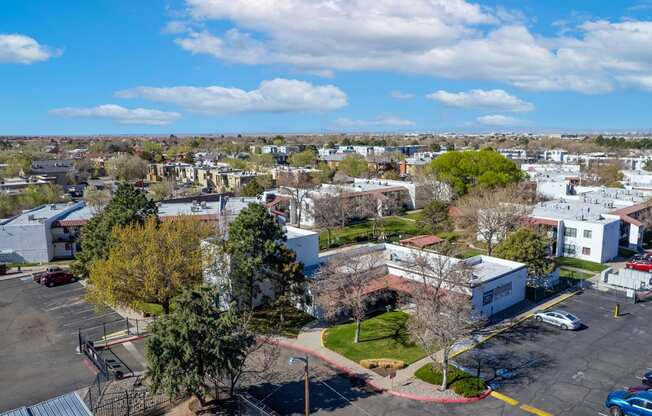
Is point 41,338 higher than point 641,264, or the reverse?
→ point 641,264

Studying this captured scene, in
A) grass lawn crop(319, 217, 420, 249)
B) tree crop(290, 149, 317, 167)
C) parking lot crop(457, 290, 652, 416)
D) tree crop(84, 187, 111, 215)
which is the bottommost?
parking lot crop(457, 290, 652, 416)

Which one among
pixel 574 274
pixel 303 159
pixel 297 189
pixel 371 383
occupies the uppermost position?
pixel 303 159

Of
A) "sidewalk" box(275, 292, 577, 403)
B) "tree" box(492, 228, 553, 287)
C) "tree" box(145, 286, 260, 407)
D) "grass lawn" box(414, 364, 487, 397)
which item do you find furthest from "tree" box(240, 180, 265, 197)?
"tree" box(145, 286, 260, 407)

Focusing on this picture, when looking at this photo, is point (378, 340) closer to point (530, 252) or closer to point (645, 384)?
point (645, 384)

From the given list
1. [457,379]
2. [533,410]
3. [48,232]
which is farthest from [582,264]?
[48,232]

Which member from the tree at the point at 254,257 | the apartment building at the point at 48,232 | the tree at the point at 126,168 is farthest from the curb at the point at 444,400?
the tree at the point at 126,168

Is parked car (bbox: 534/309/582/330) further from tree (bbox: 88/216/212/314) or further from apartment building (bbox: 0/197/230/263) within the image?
apartment building (bbox: 0/197/230/263)

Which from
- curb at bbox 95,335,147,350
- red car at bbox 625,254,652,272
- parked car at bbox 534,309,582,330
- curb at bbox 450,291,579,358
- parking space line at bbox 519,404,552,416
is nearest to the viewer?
parking space line at bbox 519,404,552,416
